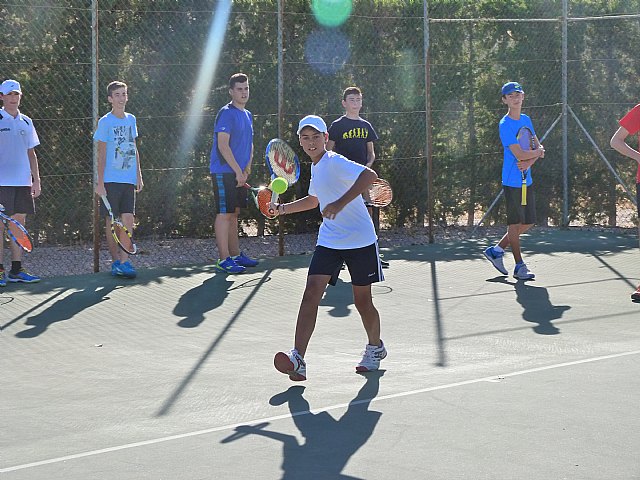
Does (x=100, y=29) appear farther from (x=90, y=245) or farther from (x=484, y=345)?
(x=484, y=345)

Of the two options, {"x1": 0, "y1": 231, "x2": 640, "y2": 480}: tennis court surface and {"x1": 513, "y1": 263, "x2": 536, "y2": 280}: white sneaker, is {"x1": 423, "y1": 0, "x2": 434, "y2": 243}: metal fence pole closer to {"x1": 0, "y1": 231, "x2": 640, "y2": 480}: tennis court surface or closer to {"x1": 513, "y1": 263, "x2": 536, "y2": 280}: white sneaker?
{"x1": 0, "y1": 231, "x2": 640, "y2": 480}: tennis court surface

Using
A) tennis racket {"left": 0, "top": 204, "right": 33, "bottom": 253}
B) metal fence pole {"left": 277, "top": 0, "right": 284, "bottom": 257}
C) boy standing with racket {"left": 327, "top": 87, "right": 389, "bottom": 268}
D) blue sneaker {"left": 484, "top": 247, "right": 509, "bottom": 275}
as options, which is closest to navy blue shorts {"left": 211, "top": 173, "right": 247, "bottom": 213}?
boy standing with racket {"left": 327, "top": 87, "right": 389, "bottom": 268}

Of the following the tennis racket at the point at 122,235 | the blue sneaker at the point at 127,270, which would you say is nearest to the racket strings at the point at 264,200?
the tennis racket at the point at 122,235

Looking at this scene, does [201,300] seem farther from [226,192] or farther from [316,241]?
[316,241]

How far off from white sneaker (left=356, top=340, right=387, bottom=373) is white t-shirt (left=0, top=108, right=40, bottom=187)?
507cm

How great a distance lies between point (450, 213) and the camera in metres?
15.9

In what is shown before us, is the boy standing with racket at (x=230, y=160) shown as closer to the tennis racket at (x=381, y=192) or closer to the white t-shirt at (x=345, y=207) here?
the tennis racket at (x=381, y=192)

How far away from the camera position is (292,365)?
23.1 feet

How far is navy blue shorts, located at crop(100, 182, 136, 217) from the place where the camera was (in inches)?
452

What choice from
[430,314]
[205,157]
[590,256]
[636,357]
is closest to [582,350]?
[636,357]

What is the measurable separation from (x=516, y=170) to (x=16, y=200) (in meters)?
4.93

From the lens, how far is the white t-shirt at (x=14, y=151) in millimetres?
11109

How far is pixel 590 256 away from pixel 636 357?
554 centimetres

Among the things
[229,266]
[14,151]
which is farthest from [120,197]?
[229,266]
